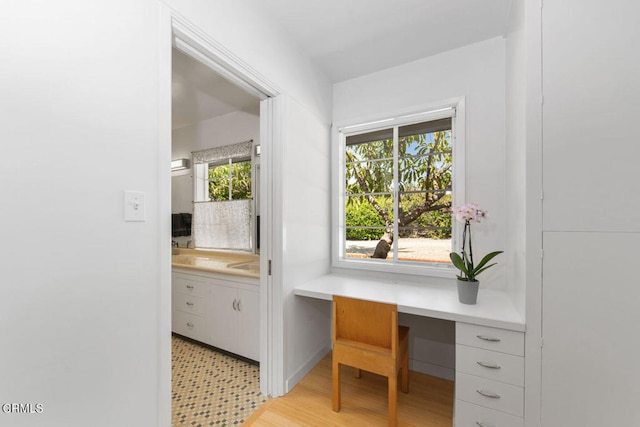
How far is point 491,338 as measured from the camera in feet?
4.50

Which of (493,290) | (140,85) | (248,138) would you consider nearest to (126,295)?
(140,85)

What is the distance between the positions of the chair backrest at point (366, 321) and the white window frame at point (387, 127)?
0.75m

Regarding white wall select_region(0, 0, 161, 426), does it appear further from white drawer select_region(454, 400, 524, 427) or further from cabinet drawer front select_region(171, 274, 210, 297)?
white drawer select_region(454, 400, 524, 427)

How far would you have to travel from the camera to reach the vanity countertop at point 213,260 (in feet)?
8.57

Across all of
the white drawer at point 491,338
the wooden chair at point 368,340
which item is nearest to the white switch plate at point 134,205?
the wooden chair at point 368,340

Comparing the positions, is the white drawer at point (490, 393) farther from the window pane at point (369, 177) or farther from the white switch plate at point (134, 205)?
the white switch plate at point (134, 205)

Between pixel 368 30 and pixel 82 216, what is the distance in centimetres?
201

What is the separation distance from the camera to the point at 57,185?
0.83 meters

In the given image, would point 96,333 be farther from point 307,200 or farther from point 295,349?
point 307,200

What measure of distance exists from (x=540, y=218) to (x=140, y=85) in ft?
6.16

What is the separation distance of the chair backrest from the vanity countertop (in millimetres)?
1107

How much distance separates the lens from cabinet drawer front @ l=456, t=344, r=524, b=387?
131cm

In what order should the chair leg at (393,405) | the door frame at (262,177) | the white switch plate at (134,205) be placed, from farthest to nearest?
the chair leg at (393,405) < the door frame at (262,177) < the white switch plate at (134,205)

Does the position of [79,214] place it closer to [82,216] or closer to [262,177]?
[82,216]
